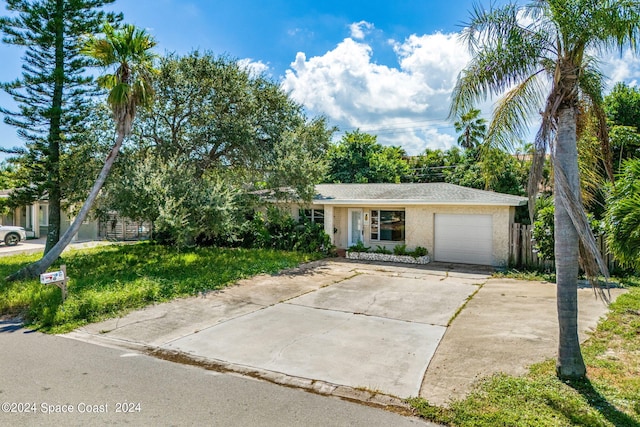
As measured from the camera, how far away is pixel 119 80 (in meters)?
11.3

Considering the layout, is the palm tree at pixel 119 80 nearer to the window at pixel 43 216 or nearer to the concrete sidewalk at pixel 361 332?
the concrete sidewalk at pixel 361 332

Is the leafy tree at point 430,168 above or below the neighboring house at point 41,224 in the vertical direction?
above

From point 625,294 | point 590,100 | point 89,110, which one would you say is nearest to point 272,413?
point 590,100

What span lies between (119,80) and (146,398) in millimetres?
9942

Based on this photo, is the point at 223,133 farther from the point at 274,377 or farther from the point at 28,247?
the point at 28,247

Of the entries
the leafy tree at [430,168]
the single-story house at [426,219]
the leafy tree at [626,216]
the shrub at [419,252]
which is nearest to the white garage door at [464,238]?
the single-story house at [426,219]

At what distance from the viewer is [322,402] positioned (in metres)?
4.45

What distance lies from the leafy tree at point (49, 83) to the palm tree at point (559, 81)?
46.2ft

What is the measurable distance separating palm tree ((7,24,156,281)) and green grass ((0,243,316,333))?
3.35ft

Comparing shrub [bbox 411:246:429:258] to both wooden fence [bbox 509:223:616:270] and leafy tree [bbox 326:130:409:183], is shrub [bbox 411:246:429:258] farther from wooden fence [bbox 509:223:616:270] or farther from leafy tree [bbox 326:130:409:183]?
leafy tree [bbox 326:130:409:183]

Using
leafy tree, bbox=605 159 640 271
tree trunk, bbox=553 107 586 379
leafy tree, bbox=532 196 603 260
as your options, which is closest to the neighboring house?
leafy tree, bbox=532 196 603 260

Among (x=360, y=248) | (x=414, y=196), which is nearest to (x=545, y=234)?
(x=414, y=196)

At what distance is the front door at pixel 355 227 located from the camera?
1778 cm

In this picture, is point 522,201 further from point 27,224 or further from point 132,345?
point 27,224
